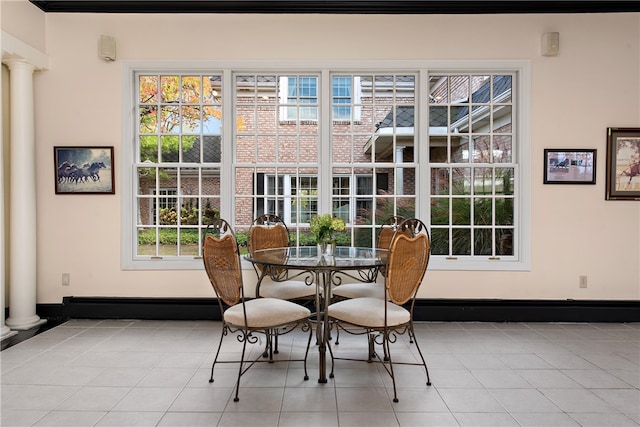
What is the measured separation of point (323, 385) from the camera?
2.60 metres

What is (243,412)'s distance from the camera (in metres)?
2.26

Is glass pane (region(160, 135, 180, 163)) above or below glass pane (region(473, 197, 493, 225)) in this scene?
above

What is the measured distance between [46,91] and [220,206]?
7.16 feet

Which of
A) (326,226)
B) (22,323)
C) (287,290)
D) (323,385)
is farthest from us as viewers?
Result: (22,323)

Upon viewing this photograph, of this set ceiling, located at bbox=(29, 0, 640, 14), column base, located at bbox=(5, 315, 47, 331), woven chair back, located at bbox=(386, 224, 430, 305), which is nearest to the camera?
woven chair back, located at bbox=(386, 224, 430, 305)

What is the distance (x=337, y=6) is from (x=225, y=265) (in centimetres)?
305

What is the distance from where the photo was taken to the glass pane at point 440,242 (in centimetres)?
428

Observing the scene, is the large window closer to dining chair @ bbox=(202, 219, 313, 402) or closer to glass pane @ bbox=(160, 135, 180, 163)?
glass pane @ bbox=(160, 135, 180, 163)

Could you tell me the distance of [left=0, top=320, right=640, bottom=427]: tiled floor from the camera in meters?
2.21

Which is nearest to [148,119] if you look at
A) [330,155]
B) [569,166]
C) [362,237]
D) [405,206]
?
[330,155]

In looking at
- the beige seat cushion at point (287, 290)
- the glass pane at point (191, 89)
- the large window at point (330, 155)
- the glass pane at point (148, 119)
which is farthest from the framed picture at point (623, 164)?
the glass pane at point (148, 119)

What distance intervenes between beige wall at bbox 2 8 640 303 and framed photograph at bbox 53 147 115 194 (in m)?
0.08

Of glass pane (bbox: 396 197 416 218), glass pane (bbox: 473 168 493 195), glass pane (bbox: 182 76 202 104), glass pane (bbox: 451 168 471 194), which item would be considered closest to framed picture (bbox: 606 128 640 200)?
glass pane (bbox: 473 168 493 195)

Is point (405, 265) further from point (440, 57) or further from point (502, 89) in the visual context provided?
point (502, 89)
